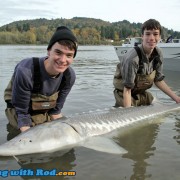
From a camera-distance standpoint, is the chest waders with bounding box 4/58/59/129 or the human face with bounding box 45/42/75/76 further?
the chest waders with bounding box 4/58/59/129

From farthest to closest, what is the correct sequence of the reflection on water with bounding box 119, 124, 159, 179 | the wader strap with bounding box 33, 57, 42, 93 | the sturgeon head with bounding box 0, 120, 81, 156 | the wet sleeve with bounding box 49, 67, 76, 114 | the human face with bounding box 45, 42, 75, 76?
the wet sleeve with bounding box 49, 67, 76, 114
the wader strap with bounding box 33, 57, 42, 93
the human face with bounding box 45, 42, 75, 76
the reflection on water with bounding box 119, 124, 159, 179
the sturgeon head with bounding box 0, 120, 81, 156

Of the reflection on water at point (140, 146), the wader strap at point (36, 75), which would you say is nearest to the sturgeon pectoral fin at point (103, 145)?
the reflection on water at point (140, 146)

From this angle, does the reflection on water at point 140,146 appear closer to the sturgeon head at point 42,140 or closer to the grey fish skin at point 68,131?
the grey fish skin at point 68,131

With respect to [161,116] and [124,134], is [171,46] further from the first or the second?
[124,134]

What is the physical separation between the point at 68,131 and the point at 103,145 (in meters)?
0.54

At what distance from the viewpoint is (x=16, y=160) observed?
13.7ft

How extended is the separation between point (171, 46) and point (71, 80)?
12834 mm

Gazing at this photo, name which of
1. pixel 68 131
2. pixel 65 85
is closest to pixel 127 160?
pixel 68 131

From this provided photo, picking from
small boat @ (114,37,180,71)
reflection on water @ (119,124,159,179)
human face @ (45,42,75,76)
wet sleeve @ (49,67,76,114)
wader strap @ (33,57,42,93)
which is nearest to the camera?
reflection on water @ (119,124,159,179)

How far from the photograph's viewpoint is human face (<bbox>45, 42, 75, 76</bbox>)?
4230 mm

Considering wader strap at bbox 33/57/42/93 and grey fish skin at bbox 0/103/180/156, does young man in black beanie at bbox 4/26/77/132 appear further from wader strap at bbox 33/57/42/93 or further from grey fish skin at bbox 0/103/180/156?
grey fish skin at bbox 0/103/180/156

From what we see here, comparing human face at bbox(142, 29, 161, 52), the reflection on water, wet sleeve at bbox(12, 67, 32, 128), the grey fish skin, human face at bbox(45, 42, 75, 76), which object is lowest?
the reflection on water

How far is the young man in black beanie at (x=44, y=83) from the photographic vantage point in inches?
168

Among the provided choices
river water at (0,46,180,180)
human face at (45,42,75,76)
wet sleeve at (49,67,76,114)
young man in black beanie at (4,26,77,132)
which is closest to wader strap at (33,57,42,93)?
young man in black beanie at (4,26,77,132)
